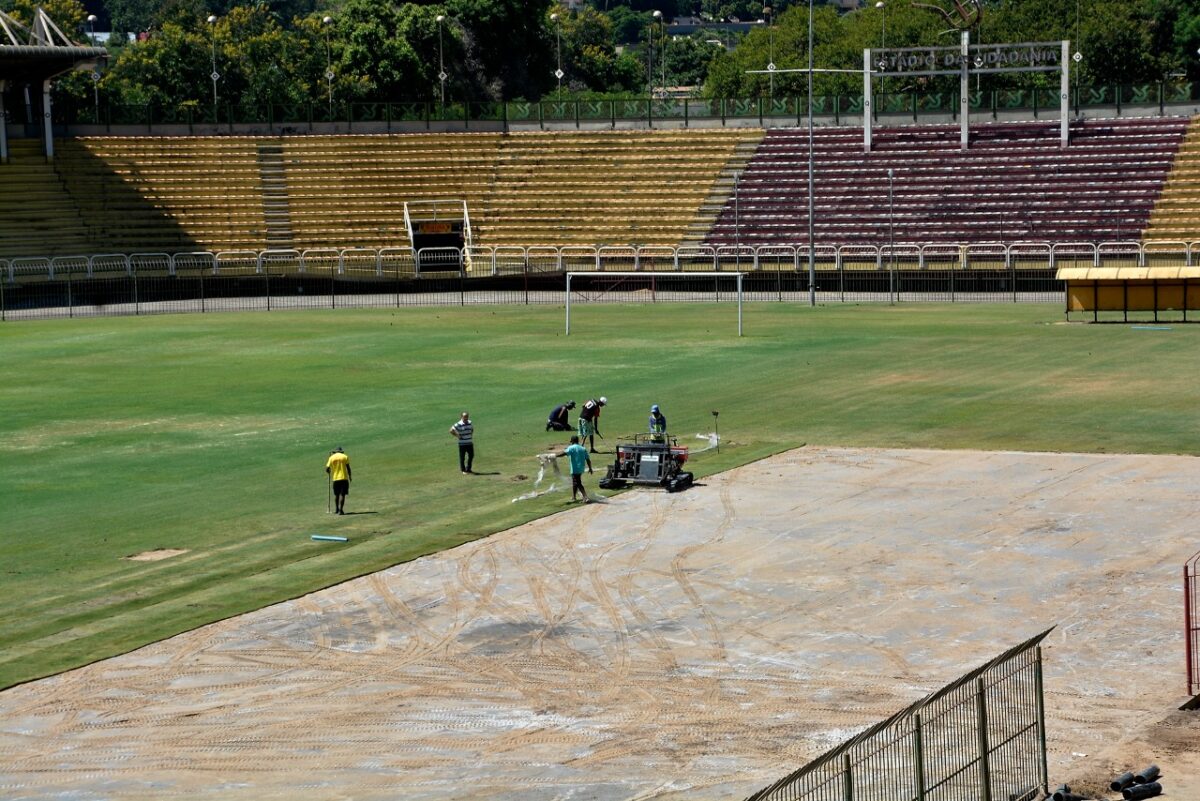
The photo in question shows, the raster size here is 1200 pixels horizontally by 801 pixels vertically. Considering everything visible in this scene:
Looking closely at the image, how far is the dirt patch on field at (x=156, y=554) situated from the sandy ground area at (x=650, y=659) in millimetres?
3975

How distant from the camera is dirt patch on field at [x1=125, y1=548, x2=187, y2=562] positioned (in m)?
28.2

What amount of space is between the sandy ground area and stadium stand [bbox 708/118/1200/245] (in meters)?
50.4

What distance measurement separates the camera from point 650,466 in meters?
34.0

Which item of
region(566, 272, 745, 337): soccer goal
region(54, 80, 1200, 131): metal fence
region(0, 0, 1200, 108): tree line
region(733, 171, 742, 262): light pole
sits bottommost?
region(566, 272, 745, 337): soccer goal

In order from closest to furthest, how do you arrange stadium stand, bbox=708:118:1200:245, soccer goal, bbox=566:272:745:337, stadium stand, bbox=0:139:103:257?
soccer goal, bbox=566:272:745:337 < stadium stand, bbox=708:118:1200:245 < stadium stand, bbox=0:139:103:257

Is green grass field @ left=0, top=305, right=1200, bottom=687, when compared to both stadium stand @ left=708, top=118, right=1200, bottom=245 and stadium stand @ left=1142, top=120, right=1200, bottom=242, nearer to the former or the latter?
stadium stand @ left=1142, top=120, right=1200, bottom=242

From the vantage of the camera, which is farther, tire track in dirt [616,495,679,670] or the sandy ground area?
tire track in dirt [616,495,679,670]

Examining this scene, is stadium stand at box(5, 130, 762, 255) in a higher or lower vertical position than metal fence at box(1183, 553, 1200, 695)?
higher

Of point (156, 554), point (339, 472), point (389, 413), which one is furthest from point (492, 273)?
point (156, 554)

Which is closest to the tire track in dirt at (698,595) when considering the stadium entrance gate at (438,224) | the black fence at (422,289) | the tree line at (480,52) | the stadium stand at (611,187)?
the black fence at (422,289)

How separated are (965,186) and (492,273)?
947 inches

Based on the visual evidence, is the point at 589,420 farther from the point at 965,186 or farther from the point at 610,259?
the point at 965,186

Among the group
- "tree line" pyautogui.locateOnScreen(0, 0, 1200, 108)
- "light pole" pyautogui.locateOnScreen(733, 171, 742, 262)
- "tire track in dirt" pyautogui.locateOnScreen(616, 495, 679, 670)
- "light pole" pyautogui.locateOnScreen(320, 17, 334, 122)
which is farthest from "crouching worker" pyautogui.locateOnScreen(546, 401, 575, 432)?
"tree line" pyautogui.locateOnScreen(0, 0, 1200, 108)

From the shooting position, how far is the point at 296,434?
40.7m
